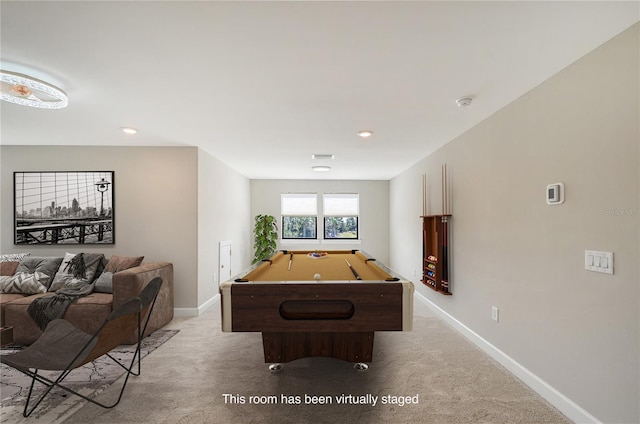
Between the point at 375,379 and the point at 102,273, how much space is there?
126 inches

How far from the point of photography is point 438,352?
2990 mm

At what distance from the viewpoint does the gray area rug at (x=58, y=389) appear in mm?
2035

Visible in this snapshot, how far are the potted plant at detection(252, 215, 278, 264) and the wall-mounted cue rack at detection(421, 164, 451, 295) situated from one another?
3506mm

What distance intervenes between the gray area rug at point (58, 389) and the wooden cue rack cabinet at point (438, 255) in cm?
329

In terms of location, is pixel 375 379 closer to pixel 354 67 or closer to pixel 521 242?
pixel 521 242

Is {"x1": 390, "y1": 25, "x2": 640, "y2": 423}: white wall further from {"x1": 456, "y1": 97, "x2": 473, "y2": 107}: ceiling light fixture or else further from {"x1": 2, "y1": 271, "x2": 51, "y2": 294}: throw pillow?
{"x1": 2, "y1": 271, "x2": 51, "y2": 294}: throw pillow

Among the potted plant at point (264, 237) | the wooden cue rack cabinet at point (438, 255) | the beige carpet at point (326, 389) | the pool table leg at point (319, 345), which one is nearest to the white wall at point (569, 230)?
the beige carpet at point (326, 389)

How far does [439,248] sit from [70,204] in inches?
190

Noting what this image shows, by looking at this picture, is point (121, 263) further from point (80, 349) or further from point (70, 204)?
point (80, 349)

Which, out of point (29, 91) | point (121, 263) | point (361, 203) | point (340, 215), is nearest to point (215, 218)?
point (121, 263)

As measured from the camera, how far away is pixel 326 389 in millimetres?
2289

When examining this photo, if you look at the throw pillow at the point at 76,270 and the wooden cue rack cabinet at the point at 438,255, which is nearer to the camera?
the throw pillow at the point at 76,270

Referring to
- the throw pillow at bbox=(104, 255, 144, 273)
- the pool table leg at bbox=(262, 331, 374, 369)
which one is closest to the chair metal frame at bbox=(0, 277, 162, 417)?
the pool table leg at bbox=(262, 331, 374, 369)

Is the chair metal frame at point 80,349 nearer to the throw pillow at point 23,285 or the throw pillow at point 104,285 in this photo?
the throw pillow at point 104,285
